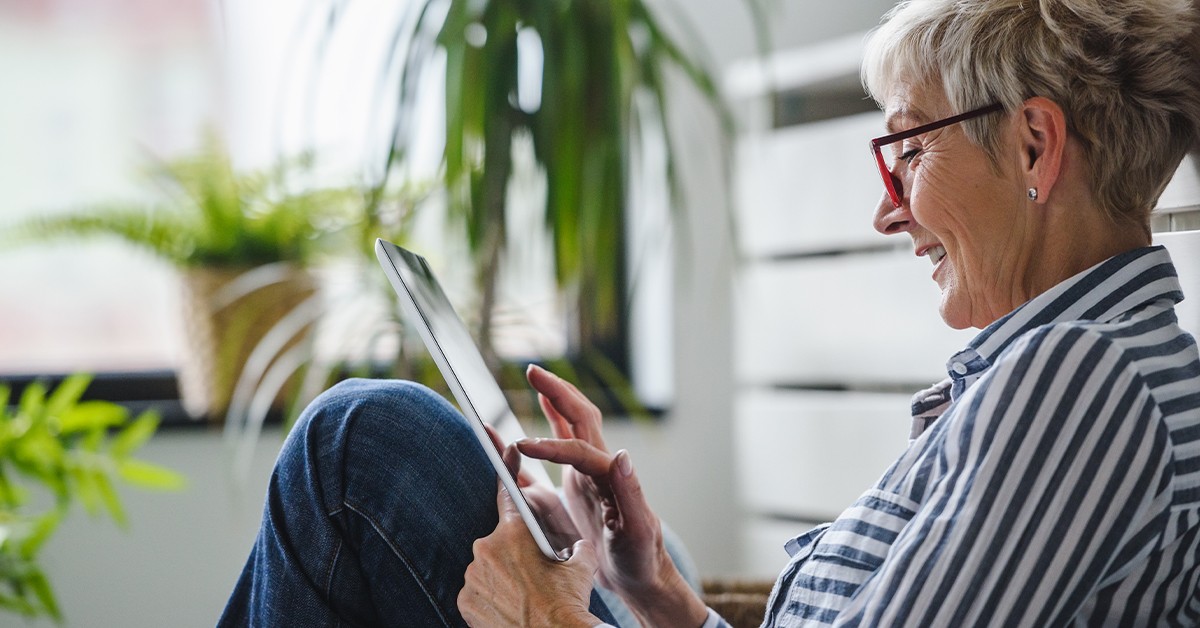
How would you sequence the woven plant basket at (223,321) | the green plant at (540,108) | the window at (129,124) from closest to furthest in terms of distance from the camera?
1. the green plant at (540,108)
2. the woven plant basket at (223,321)
3. the window at (129,124)

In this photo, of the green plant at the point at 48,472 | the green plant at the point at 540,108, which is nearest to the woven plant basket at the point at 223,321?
the green plant at the point at 48,472

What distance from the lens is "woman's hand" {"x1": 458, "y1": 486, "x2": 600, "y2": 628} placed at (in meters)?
0.90

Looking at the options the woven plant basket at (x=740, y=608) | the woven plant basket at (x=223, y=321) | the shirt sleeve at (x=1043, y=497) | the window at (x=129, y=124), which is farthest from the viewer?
the window at (x=129, y=124)

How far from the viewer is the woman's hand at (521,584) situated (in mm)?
897

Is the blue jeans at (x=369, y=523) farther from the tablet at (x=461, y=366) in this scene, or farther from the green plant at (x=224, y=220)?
the green plant at (x=224, y=220)

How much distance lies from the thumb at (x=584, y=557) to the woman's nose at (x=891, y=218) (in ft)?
1.23

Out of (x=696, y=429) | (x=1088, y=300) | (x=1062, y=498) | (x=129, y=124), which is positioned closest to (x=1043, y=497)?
(x=1062, y=498)

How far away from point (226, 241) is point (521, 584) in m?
1.37

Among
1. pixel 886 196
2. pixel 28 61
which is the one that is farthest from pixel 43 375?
pixel 886 196

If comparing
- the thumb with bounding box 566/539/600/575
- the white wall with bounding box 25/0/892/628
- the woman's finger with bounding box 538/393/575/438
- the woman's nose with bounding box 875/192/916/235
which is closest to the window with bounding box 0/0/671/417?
the white wall with bounding box 25/0/892/628

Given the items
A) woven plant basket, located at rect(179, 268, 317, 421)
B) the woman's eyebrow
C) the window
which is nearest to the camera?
the woman's eyebrow

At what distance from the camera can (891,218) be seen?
104cm

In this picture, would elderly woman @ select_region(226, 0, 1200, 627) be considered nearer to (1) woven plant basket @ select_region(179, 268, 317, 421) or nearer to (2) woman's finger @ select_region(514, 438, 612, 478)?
(2) woman's finger @ select_region(514, 438, 612, 478)

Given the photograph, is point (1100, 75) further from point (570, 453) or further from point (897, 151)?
point (570, 453)
